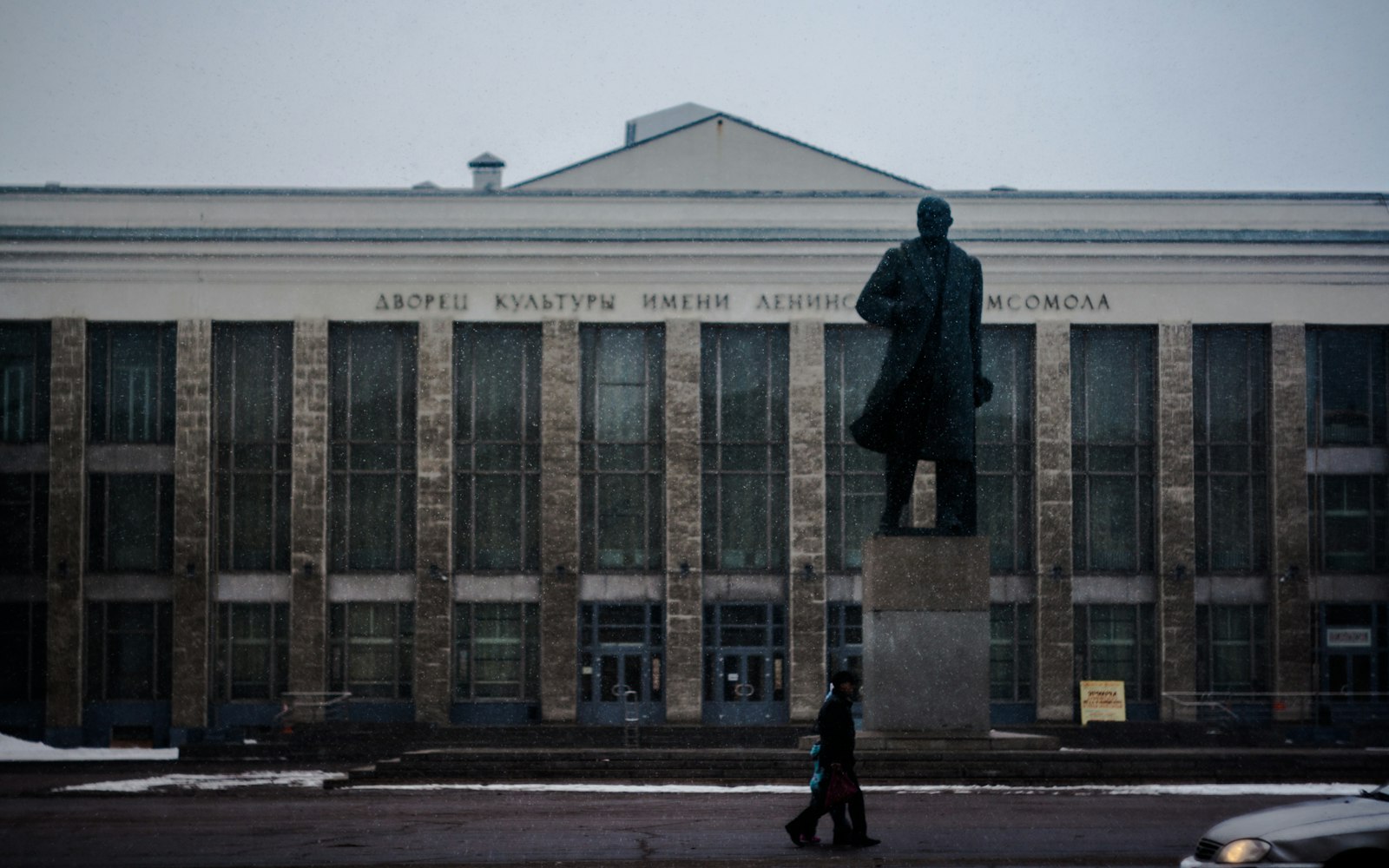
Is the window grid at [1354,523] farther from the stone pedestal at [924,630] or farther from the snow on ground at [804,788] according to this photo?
the stone pedestal at [924,630]

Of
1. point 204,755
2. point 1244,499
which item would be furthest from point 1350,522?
point 204,755

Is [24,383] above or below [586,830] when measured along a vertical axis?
above

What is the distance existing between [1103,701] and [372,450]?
20043 mm

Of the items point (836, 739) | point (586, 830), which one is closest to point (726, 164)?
point (586, 830)

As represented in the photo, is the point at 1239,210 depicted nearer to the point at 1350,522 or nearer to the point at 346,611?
the point at 1350,522

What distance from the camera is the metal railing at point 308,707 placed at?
43.4 meters

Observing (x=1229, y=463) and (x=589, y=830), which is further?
(x=1229, y=463)

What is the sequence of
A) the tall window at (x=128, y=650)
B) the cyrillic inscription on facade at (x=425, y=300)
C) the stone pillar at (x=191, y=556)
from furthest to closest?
1. the cyrillic inscription on facade at (x=425, y=300)
2. the tall window at (x=128, y=650)
3. the stone pillar at (x=191, y=556)

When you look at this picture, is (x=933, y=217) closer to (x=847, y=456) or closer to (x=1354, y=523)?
(x=847, y=456)

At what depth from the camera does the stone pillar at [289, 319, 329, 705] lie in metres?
43.8

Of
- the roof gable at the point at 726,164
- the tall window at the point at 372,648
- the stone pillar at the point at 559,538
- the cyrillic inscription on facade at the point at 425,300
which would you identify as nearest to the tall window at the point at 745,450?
the stone pillar at the point at 559,538

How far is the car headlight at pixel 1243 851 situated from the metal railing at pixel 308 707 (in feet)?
113

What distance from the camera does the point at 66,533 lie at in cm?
4397

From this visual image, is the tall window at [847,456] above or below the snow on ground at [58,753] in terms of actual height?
above
